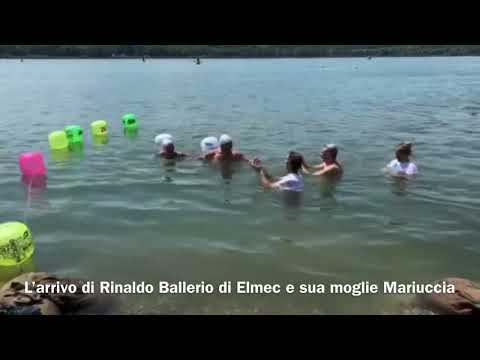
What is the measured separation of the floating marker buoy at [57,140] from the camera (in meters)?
13.9

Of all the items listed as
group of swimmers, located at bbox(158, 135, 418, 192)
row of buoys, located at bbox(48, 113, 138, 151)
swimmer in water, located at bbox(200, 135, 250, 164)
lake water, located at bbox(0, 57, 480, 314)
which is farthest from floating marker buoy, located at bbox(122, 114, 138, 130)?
swimmer in water, located at bbox(200, 135, 250, 164)

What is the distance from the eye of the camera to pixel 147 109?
24.1 metres

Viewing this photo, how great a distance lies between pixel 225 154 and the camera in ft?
37.0

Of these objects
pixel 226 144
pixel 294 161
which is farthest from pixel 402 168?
pixel 226 144

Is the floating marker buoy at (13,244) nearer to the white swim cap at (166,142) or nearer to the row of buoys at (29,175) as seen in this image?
the row of buoys at (29,175)

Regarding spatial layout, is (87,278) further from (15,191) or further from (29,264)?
(15,191)

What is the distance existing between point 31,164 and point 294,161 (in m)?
6.55

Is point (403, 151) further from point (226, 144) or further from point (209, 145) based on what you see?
point (209, 145)

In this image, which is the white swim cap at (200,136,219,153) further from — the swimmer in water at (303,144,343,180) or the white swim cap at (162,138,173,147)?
the swimmer in water at (303,144,343,180)

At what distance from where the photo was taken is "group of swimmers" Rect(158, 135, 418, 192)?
9.18 meters

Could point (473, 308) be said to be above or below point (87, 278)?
above
